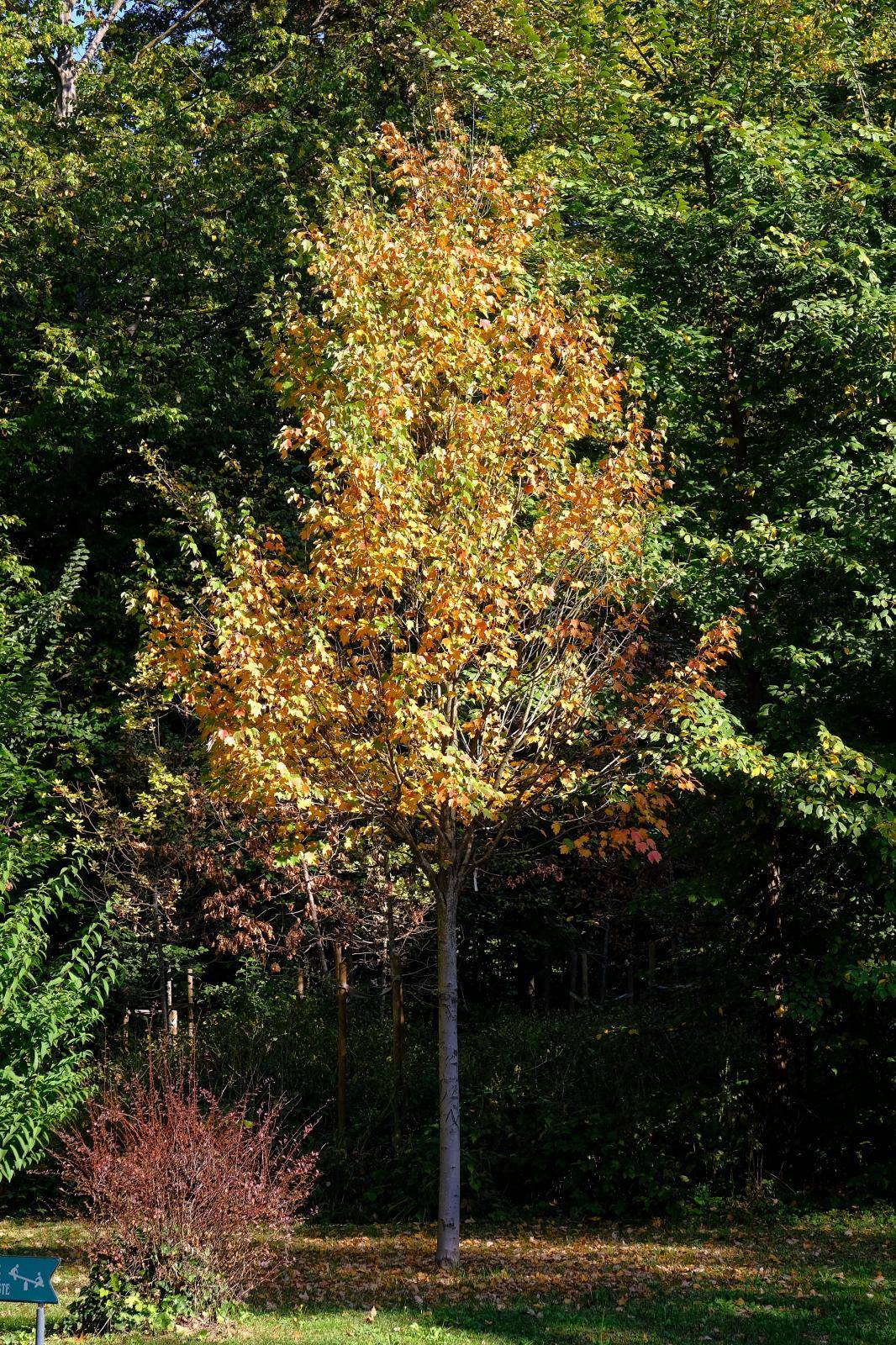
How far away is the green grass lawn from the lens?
6328 millimetres

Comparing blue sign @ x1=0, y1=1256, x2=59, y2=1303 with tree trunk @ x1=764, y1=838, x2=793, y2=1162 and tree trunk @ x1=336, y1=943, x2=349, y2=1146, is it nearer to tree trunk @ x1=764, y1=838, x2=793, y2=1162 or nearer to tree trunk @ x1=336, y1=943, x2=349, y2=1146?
tree trunk @ x1=336, y1=943, x2=349, y2=1146

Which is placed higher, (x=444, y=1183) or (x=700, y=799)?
(x=700, y=799)

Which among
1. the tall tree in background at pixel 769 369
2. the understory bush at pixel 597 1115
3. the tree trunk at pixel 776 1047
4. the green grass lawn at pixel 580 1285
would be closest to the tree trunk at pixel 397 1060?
the understory bush at pixel 597 1115

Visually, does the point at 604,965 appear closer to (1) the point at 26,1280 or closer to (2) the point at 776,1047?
(2) the point at 776,1047

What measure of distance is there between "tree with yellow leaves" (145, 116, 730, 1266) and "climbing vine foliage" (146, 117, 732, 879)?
0.8 inches

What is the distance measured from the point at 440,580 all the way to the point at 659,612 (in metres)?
3.64

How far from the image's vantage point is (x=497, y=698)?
747 centimetres

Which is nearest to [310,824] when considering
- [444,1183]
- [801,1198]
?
[444,1183]

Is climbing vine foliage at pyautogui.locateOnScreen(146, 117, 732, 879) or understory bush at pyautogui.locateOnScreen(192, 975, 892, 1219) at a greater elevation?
climbing vine foliage at pyautogui.locateOnScreen(146, 117, 732, 879)

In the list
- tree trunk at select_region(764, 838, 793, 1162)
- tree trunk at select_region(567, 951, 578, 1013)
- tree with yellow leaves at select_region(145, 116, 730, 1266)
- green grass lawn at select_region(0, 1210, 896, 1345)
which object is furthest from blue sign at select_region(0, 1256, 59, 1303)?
tree trunk at select_region(567, 951, 578, 1013)

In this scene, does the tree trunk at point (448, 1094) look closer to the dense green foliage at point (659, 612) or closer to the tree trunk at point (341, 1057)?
Result: the dense green foliage at point (659, 612)

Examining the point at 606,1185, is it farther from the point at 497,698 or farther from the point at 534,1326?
the point at 497,698

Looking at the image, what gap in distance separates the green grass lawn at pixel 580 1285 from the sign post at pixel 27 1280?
204 cm

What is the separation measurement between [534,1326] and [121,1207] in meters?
2.33
